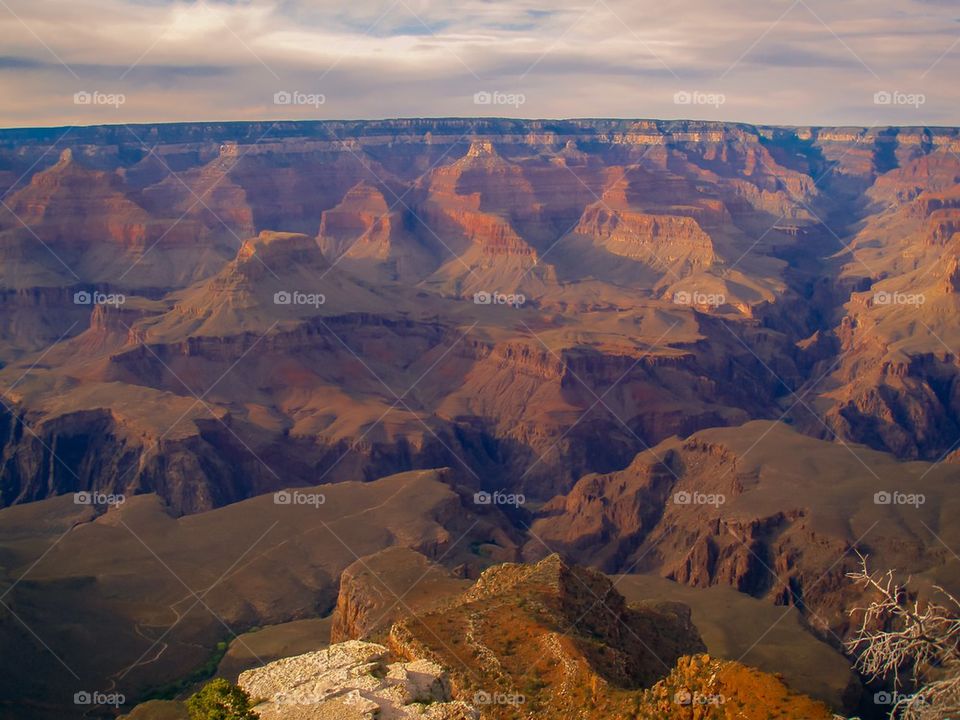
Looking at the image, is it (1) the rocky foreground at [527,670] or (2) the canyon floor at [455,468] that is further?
(2) the canyon floor at [455,468]

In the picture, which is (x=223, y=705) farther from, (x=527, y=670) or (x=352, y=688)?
(x=527, y=670)

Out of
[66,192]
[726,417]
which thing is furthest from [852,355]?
[66,192]

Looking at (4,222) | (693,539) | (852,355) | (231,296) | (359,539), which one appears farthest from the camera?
(4,222)

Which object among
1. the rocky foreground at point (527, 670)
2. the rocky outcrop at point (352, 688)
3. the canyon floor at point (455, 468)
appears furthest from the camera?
the canyon floor at point (455, 468)

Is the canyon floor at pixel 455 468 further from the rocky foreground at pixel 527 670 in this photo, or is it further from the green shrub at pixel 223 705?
the green shrub at pixel 223 705

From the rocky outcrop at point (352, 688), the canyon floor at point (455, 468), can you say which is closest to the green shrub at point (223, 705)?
the rocky outcrop at point (352, 688)

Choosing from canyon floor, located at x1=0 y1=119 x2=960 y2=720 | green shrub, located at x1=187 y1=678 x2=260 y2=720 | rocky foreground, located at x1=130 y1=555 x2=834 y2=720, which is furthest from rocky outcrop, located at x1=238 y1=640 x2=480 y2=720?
green shrub, located at x1=187 y1=678 x2=260 y2=720

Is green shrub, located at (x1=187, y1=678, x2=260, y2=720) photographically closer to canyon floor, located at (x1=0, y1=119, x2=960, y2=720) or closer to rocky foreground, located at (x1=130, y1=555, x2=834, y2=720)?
rocky foreground, located at (x1=130, y1=555, x2=834, y2=720)

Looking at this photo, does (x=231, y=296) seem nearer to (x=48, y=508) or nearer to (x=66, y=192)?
(x=48, y=508)
